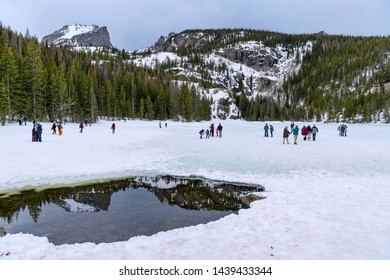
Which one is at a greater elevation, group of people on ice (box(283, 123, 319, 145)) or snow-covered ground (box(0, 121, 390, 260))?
group of people on ice (box(283, 123, 319, 145))

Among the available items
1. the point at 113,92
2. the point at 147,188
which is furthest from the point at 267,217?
the point at 113,92

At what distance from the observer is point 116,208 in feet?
29.2

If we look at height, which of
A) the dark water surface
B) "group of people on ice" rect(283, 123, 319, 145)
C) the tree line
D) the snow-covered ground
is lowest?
the dark water surface

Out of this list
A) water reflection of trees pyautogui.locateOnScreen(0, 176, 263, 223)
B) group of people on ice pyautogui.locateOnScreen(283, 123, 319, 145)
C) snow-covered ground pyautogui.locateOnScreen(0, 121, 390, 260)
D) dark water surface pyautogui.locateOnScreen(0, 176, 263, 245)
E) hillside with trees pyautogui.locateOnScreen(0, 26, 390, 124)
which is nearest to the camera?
snow-covered ground pyautogui.locateOnScreen(0, 121, 390, 260)

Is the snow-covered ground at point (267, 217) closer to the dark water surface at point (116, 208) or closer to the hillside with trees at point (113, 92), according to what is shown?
the dark water surface at point (116, 208)

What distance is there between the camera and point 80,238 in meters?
6.52

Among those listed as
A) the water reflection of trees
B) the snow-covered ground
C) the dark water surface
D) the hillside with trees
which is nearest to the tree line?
the hillside with trees

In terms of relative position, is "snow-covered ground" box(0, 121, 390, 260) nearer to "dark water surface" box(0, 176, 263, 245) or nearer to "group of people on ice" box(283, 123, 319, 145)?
"dark water surface" box(0, 176, 263, 245)

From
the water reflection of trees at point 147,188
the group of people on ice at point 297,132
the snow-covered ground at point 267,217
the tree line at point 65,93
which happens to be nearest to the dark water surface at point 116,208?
the water reflection of trees at point 147,188

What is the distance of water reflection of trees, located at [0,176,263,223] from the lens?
8898 millimetres

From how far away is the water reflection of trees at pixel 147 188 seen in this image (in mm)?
8898

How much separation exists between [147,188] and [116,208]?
2.65m

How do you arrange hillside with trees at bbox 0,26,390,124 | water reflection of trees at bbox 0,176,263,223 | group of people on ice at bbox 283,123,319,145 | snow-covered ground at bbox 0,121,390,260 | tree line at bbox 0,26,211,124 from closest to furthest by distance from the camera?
snow-covered ground at bbox 0,121,390,260
water reflection of trees at bbox 0,176,263,223
group of people on ice at bbox 283,123,319,145
tree line at bbox 0,26,211,124
hillside with trees at bbox 0,26,390,124

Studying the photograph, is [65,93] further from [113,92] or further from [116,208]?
[116,208]
